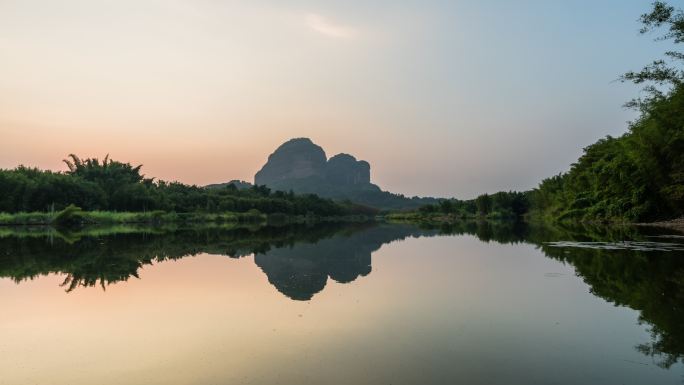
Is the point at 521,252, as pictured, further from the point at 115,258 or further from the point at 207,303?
the point at 115,258

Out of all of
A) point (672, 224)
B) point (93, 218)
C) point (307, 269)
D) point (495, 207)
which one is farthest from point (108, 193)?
point (495, 207)

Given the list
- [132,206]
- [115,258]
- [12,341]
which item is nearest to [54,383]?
[12,341]

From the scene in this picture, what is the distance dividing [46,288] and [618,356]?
37.1 feet

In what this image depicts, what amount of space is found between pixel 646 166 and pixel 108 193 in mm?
65824

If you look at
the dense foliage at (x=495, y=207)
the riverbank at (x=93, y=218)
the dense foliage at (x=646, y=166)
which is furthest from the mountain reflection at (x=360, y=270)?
the dense foliage at (x=495, y=207)

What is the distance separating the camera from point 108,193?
6681cm

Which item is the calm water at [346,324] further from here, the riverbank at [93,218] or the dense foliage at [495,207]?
the dense foliage at [495,207]

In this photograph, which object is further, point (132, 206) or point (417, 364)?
point (132, 206)

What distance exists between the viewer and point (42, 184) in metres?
53.7

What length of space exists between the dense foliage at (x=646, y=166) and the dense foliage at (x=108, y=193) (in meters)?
56.1

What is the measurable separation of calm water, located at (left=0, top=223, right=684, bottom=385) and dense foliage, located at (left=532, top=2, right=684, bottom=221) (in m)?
14.1

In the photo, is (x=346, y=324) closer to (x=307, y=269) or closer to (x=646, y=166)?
(x=307, y=269)

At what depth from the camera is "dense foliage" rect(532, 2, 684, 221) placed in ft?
79.2

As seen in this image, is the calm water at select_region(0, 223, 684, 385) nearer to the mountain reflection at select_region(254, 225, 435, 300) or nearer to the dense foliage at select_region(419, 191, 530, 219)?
the mountain reflection at select_region(254, 225, 435, 300)
